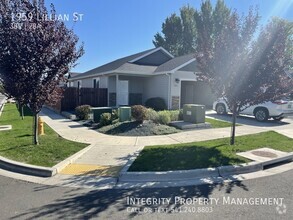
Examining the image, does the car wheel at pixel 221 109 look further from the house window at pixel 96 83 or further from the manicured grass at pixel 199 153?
the house window at pixel 96 83

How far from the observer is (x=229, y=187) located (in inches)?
190

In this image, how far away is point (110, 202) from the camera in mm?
4184

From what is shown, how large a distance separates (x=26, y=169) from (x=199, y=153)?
452 centimetres

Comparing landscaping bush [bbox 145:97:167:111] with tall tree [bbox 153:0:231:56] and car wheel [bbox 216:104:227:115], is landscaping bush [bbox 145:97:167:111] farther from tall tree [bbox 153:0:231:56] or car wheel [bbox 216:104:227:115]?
tall tree [bbox 153:0:231:56]

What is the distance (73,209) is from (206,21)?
141 ft

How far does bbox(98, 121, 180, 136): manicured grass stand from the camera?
32.8ft

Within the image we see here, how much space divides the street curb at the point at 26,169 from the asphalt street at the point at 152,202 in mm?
497

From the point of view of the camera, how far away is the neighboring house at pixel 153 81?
1825 cm

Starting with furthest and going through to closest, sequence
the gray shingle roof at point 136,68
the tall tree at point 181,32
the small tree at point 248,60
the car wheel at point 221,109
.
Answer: the tall tree at point 181,32 → the gray shingle roof at point 136,68 → the car wheel at point 221,109 → the small tree at point 248,60

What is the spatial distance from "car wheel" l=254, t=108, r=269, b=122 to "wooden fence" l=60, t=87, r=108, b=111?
11.0m

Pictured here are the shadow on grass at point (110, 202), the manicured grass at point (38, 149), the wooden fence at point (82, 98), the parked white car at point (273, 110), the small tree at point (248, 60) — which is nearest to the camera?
the shadow on grass at point (110, 202)

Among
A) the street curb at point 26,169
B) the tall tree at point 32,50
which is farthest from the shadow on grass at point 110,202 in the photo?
the tall tree at point 32,50

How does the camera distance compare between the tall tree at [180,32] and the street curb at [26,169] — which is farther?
the tall tree at [180,32]

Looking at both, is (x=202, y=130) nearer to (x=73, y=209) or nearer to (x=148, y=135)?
(x=148, y=135)
